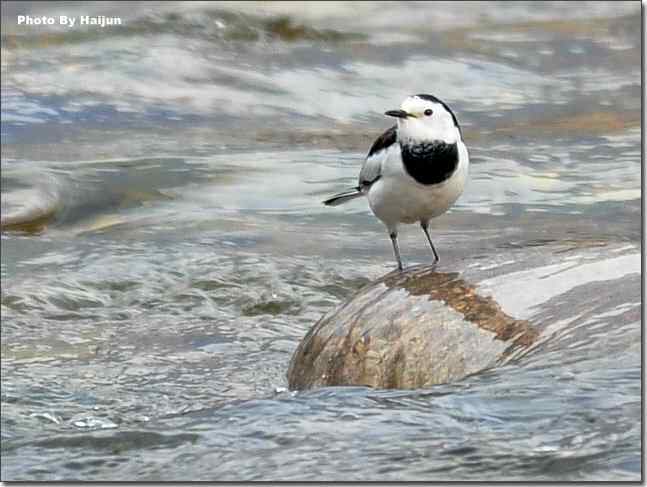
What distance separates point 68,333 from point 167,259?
1136 millimetres

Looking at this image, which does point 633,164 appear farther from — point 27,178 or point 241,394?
point 241,394

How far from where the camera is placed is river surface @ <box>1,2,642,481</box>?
5.24m

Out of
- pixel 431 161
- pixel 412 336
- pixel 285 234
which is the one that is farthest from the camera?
pixel 285 234

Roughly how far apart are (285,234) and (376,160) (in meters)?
3.04

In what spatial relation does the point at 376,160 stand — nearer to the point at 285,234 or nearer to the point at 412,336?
the point at 412,336

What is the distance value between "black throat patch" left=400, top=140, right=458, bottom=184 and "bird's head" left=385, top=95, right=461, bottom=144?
0.03 meters

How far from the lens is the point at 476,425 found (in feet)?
17.0

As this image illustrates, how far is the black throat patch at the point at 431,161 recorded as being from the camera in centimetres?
647

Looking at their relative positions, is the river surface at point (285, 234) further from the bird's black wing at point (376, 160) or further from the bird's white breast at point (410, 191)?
the bird's black wing at point (376, 160)

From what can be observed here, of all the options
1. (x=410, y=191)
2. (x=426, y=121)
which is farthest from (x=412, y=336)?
(x=426, y=121)

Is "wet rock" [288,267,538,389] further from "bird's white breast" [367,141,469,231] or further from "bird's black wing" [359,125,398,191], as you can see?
"bird's black wing" [359,125,398,191]

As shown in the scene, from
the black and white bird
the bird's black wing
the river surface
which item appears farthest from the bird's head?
the river surface

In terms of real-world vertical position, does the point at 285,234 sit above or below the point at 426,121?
below

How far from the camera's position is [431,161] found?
21.3ft
